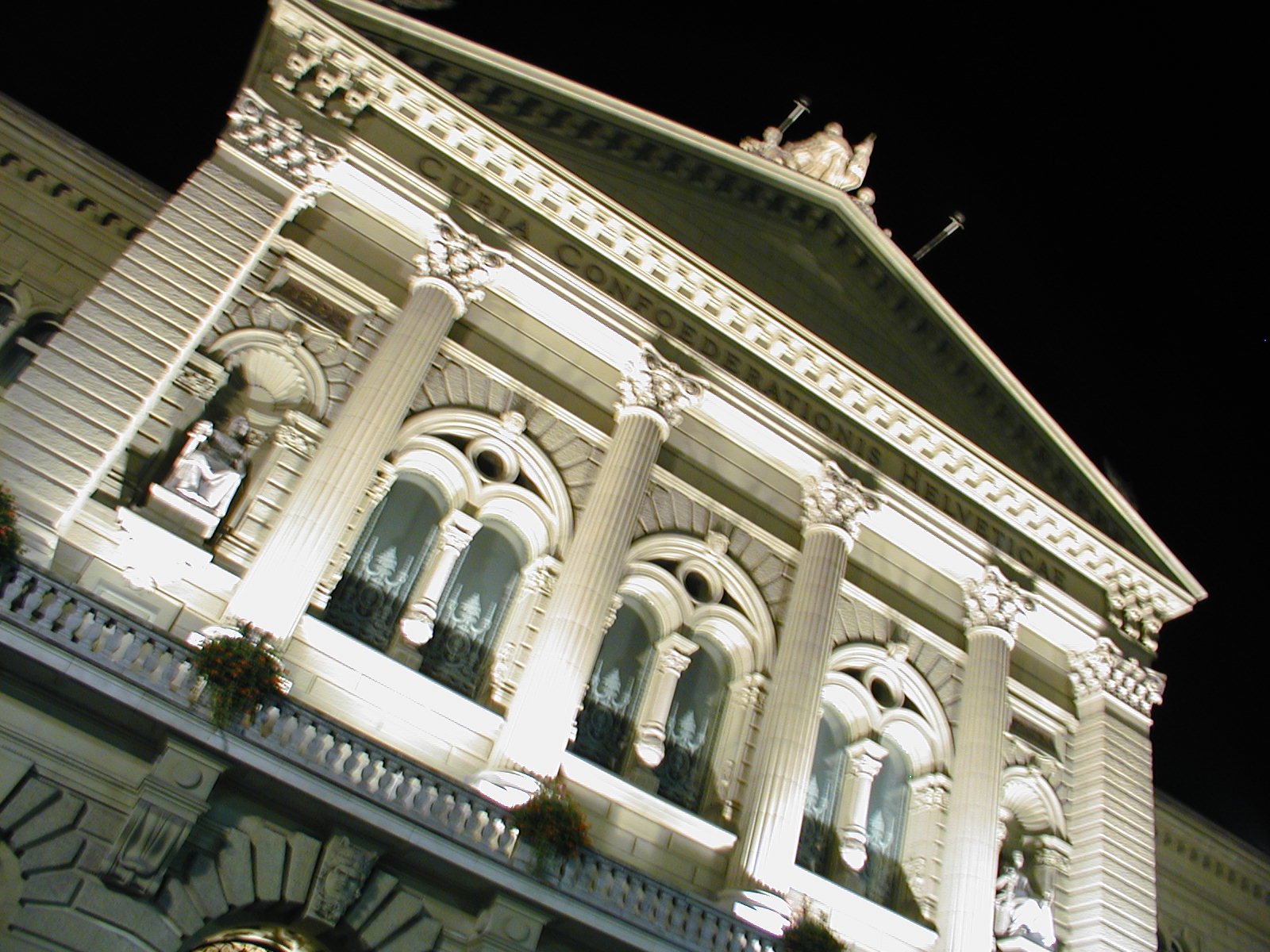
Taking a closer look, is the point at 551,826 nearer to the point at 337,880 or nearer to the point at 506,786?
the point at 506,786

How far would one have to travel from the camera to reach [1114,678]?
921 inches

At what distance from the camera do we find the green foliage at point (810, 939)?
15.6 m

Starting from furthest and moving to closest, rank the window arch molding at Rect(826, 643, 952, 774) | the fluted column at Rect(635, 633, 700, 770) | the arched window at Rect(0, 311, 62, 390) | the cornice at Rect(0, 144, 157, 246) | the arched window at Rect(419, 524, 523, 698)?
1. the cornice at Rect(0, 144, 157, 246)
2. the window arch molding at Rect(826, 643, 952, 774)
3. the arched window at Rect(0, 311, 62, 390)
4. the fluted column at Rect(635, 633, 700, 770)
5. the arched window at Rect(419, 524, 523, 698)

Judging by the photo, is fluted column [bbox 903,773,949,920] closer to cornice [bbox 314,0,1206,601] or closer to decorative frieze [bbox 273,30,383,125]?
cornice [bbox 314,0,1206,601]

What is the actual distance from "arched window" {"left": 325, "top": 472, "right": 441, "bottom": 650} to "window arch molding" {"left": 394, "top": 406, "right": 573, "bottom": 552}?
75cm

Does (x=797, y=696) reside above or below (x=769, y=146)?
below

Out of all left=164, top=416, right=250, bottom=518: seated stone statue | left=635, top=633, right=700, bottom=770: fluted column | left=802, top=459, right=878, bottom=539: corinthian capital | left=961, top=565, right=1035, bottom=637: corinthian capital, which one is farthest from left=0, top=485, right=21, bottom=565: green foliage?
left=961, top=565, right=1035, bottom=637: corinthian capital

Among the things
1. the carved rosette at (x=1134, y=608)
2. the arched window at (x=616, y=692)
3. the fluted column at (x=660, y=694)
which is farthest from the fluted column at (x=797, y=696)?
the carved rosette at (x=1134, y=608)

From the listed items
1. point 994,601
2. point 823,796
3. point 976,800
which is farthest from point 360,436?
point 994,601

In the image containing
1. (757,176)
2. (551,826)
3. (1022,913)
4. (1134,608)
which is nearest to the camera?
(551,826)

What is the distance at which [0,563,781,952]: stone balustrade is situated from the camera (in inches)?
492

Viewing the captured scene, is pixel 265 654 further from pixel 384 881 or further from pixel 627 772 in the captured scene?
pixel 627 772

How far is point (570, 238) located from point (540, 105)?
2.55 metres

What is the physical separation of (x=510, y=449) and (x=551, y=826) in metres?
7.05
